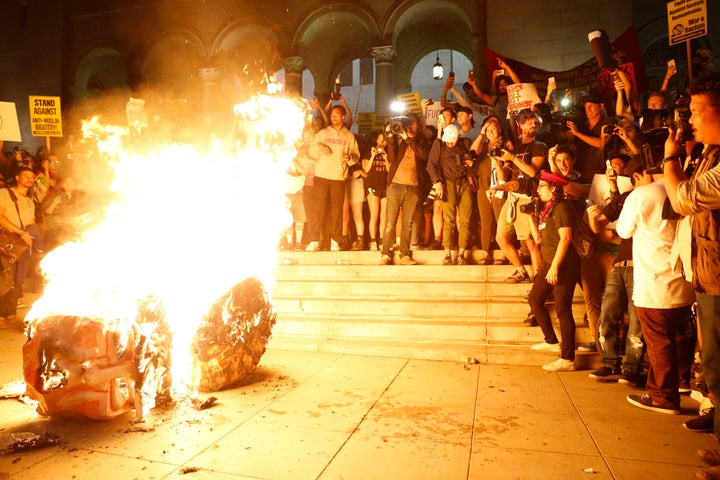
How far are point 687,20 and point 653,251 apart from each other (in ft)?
14.5

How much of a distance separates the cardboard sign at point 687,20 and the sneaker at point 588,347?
14.9 feet

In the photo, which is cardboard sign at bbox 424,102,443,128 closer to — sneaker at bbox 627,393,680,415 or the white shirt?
the white shirt

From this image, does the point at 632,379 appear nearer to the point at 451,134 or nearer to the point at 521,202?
the point at 521,202

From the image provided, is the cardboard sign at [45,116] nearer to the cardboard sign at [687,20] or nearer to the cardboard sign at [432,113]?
the cardboard sign at [432,113]

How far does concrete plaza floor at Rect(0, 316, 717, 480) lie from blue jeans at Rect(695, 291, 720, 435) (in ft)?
1.82

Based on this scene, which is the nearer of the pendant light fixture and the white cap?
the white cap

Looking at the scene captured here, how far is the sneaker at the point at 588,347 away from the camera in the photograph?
18.1 feet

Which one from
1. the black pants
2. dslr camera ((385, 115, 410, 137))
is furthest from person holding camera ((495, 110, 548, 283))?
dslr camera ((385, 115, 410, 137))

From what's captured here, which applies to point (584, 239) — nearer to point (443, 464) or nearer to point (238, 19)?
point (443, 464)

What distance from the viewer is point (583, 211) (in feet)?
17.9

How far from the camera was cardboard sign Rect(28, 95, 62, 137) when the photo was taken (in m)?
10.6

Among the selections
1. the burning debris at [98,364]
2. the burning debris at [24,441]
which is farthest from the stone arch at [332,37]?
the burning debris at [24,441]

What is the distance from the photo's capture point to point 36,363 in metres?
3.68

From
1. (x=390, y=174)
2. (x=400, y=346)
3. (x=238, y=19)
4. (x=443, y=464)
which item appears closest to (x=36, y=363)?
(x=443, y=464)
